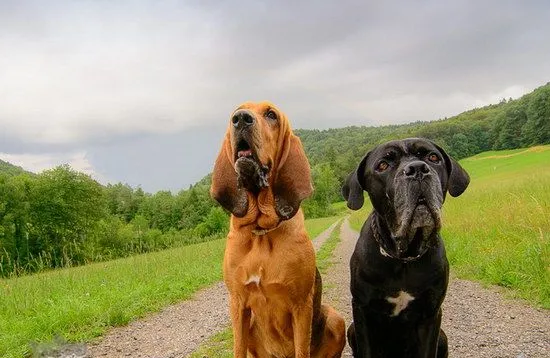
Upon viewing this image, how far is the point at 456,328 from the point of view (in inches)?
202

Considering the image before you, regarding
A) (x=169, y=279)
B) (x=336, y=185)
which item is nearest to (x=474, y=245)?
(x=169, y=279)

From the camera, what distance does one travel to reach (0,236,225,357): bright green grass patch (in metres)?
5.56

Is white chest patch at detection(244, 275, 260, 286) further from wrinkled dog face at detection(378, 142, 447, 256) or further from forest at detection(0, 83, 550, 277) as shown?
forest at detection(0, 83, 550, 277)

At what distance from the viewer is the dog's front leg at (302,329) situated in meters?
3.21

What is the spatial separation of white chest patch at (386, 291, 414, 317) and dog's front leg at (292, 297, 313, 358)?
58 cm

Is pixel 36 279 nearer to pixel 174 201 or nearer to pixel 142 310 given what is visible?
pixel 142 310

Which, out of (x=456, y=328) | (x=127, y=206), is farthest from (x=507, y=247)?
(x=127, y=206)

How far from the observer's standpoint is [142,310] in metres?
6.86

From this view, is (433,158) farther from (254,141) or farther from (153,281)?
(153,281)

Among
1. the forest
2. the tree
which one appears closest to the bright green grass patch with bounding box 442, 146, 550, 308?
the forest

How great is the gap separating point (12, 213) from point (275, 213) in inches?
1735

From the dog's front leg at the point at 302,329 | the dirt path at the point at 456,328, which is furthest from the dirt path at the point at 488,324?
the dog's front leg at the point at 302,329

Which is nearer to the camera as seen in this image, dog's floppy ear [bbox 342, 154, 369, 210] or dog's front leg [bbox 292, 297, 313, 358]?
dog's front leg [bbox 292, 297, 313, 358]

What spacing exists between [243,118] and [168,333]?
3690 millimetres
